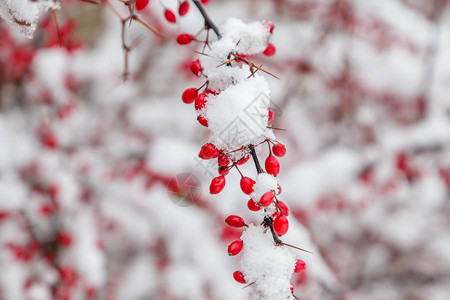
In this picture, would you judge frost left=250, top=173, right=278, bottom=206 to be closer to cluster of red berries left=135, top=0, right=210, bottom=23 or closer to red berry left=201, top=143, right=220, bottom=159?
red berry left=201, top=143, right=220, bottom=159

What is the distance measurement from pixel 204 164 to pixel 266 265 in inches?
54.9

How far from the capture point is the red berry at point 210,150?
0.67 metres

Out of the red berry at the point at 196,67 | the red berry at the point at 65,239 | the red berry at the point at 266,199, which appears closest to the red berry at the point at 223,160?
the red berry at the point at 266,199

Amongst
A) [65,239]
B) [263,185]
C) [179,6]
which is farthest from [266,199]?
[65,239]

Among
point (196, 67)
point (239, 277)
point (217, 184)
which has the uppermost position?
point (196, 67)

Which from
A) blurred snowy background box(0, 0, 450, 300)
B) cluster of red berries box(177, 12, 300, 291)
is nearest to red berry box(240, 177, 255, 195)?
cluster of red berries box(177, 12, 300, 291)

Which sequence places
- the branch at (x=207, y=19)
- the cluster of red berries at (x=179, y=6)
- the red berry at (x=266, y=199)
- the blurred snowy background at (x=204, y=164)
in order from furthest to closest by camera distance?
the blurred snowy background at (x=204, y=164)
the cluster of red berries at (x=179, y=6)
the branch at (x=207, y=19)
the red berry at (x=266, y=199)

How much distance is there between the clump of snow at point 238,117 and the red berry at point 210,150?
11 mm

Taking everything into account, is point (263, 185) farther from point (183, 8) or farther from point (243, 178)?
point (183, 8)

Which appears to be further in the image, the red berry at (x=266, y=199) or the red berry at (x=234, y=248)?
the red berry at (x=234, y=248)

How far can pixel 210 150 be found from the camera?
2.22 feet

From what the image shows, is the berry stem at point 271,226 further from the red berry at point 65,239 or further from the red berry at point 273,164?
the red berry at point 65,239

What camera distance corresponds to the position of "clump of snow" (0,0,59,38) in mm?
701

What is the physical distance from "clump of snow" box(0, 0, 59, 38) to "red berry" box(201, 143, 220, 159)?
0.44 meters
